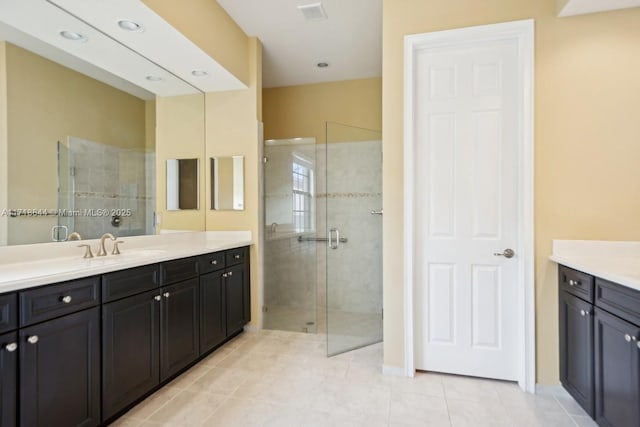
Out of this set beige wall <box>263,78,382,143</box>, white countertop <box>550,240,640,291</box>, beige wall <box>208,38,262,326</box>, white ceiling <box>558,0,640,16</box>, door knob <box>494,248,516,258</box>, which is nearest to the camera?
white countertop <box>550,240,640,291</box>

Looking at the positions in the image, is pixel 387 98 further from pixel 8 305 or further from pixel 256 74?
pixel 8 305

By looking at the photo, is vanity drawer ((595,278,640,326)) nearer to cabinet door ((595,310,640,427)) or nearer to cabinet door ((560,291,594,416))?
cabinet door ((595,310,640,427))

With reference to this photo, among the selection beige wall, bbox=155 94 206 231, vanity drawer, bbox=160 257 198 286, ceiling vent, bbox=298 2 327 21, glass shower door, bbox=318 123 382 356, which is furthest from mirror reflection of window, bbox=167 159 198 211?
ceiling vent, bbox=298 2 327 21

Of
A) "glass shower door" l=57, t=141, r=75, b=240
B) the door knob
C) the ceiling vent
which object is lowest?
the door knob

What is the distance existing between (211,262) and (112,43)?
181 cm

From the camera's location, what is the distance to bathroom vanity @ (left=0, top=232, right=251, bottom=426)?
4.42 ft

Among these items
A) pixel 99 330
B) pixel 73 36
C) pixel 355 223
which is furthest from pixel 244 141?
pixel 99 330

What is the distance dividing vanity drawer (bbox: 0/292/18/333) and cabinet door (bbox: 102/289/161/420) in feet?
1.38

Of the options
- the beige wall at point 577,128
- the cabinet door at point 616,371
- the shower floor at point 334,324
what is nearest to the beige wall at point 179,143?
the shower floor at point 334,324

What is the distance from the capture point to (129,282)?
74.9 inches

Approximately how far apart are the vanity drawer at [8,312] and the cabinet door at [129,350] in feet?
1.38

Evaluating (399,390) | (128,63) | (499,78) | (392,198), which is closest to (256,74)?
(128,63)

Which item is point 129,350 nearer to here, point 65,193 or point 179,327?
point 179,327

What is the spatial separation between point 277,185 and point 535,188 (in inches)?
99.1
